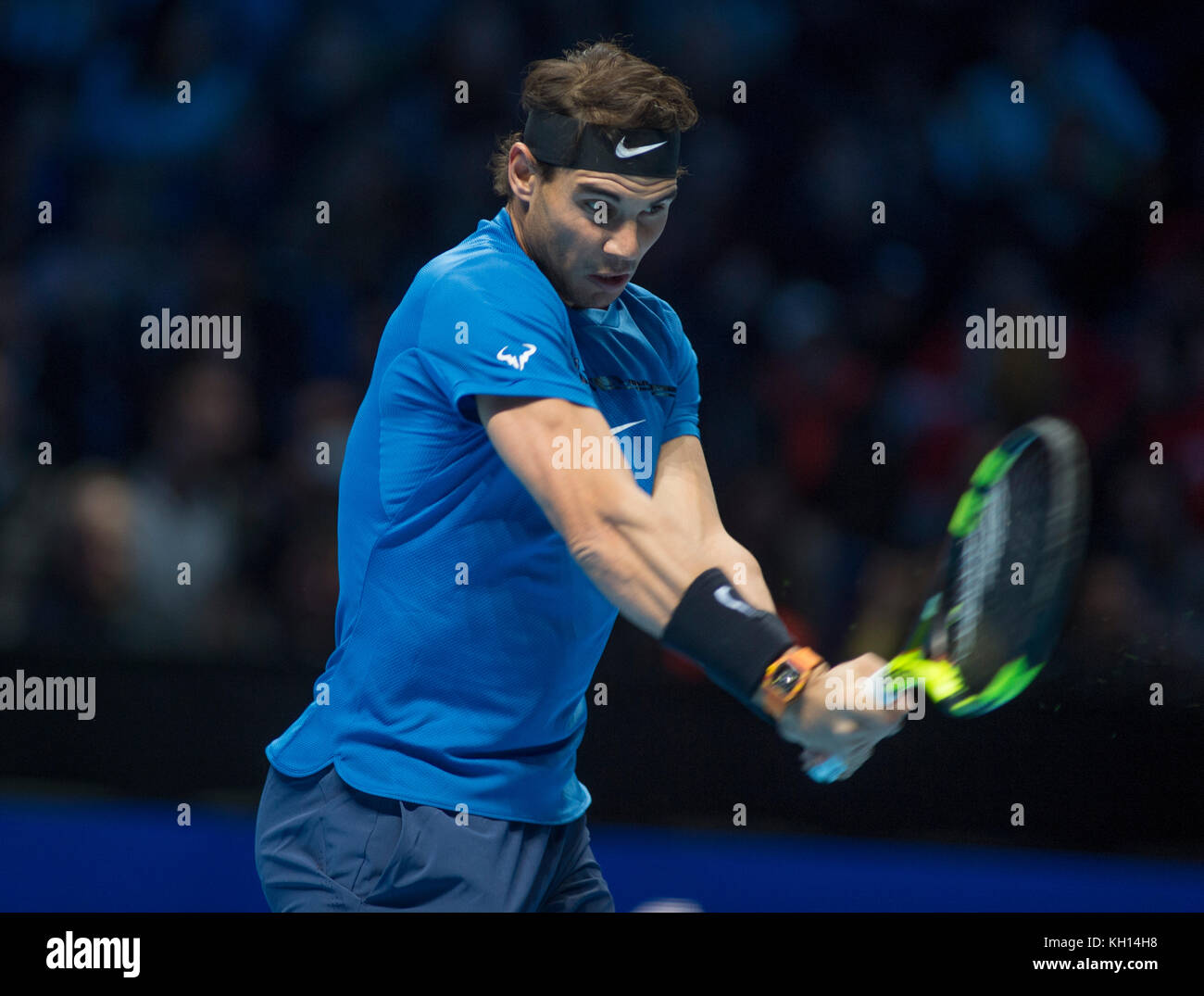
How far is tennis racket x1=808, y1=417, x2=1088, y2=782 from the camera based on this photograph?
1.97 m

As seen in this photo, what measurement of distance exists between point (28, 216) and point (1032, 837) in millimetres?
3870

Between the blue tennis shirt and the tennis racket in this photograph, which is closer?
the blue tennis shirt

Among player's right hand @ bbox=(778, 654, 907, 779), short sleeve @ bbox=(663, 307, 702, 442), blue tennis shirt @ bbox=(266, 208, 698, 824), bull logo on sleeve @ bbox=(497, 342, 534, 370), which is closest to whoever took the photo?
player's right hand @ bbox=(778, 654, 907, 779)

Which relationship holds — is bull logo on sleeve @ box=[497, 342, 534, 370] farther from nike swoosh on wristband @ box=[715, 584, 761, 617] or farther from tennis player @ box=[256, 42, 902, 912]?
nike swoosh on wristband @ box=[715, 584, 761, 617]

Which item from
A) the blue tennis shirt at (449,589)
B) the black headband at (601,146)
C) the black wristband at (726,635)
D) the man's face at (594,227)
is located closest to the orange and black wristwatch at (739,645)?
the black wristband at (726,635)

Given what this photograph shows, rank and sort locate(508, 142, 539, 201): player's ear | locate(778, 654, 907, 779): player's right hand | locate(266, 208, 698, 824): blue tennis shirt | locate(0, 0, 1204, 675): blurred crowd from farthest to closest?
1. locate(0, 0, 1204, 675): blurred crowd
2. locate(508, 142, 539, 201): player's ear
3. locate(266, 208, 698, 824): blue tennis shirt
4. locate(778, 654, 907, 779): player's right hand

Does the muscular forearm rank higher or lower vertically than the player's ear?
lower

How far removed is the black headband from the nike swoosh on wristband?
A: 64 cm

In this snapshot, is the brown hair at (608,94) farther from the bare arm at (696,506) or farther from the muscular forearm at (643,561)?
the muscular forearm at (643,561)

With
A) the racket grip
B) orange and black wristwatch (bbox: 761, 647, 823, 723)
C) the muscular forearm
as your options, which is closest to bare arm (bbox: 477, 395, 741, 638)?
the muscular forearm

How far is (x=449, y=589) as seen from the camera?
190 centimetres

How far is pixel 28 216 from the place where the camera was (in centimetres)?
501
